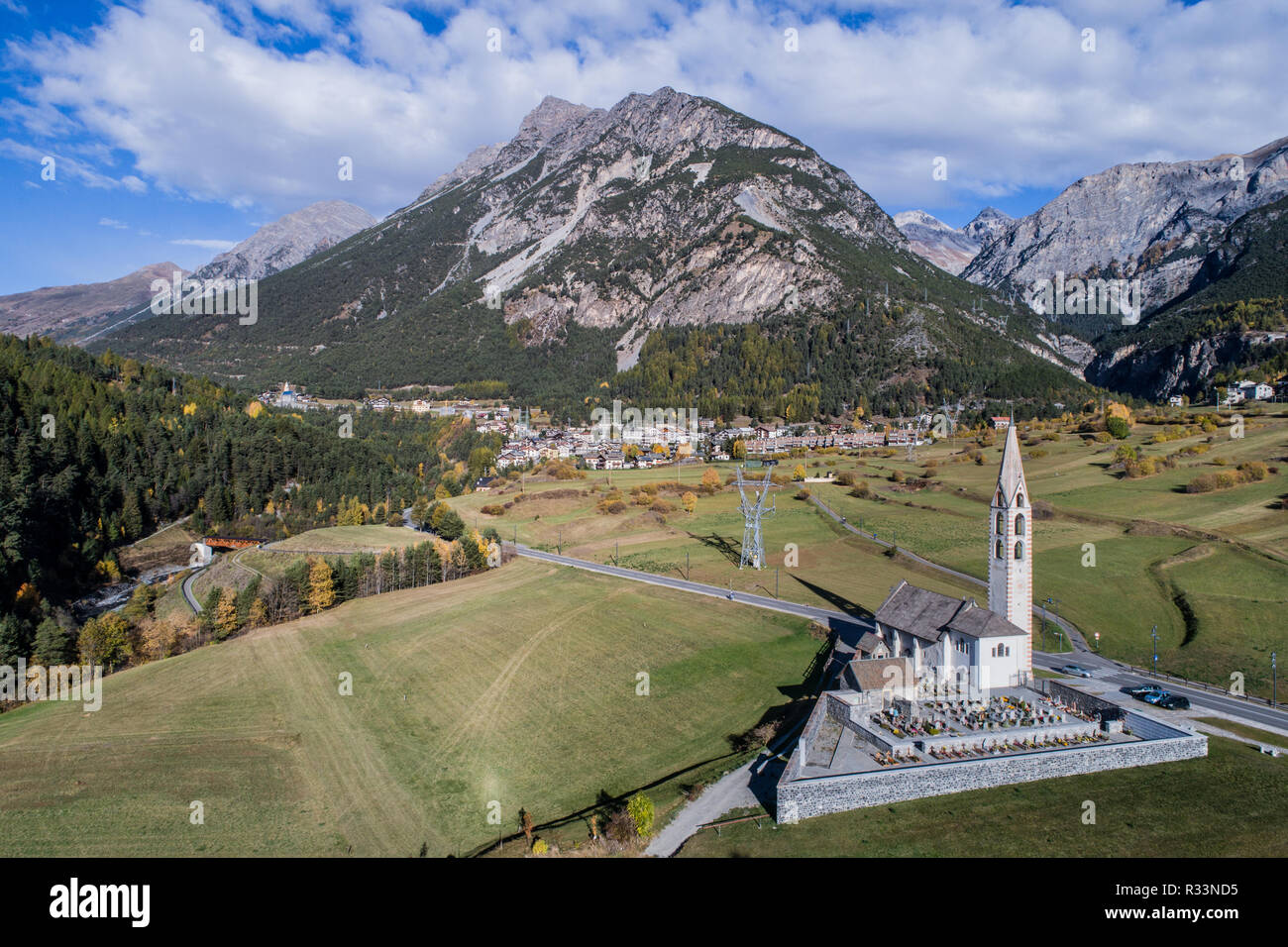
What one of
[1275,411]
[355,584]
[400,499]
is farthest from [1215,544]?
[400,499]

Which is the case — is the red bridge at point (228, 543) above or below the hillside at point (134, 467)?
below

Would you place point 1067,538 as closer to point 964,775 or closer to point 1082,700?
point 1082,700

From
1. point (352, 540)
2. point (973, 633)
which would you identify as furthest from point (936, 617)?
point (352, 540)

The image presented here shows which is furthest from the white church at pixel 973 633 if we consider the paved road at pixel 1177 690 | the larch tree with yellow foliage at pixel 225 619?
the larch tree with yellow foliage at pixel 225 619

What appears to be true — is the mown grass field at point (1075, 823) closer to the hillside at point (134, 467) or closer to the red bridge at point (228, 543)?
the hillside at point (134, 467)

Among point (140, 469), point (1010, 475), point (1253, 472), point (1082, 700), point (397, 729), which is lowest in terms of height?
point (397, 729)

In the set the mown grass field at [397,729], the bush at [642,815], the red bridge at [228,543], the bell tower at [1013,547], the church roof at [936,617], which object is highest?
the bell tower at [1013,547]

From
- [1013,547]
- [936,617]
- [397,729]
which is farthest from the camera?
[397,729]
